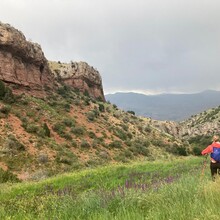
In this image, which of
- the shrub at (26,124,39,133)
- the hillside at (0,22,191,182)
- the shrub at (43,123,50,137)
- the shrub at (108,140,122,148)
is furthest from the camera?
the shrub at (108,140,122,148)

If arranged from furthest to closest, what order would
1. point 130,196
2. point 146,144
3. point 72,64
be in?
point 72,64
point 146,144
point 130,196

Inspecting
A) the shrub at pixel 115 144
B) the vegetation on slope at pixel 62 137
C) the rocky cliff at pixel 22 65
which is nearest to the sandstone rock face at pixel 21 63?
the rocky cliff at pixel 22 65

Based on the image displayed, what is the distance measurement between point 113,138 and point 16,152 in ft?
67.1

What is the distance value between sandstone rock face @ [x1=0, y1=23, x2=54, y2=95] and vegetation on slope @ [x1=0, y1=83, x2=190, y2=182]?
3.24m

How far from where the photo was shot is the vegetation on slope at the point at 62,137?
3112cm

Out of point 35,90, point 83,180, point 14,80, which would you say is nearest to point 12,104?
point 14,80

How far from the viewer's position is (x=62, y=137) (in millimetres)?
41594

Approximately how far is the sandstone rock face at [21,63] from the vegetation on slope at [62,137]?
10.6 feet

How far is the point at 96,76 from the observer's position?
3268 inches

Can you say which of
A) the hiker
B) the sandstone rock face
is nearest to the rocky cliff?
the sandstone rock face

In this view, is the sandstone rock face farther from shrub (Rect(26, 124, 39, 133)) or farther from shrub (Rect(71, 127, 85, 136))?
shrub (Rect(26, 124, 39, 133))

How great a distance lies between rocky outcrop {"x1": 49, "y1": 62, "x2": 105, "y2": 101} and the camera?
2872 inches

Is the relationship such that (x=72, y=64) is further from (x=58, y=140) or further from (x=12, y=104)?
(x=58, y=140)

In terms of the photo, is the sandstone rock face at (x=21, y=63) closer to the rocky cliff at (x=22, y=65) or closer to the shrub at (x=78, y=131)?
the rocky cliff at (x=22, y=65)
